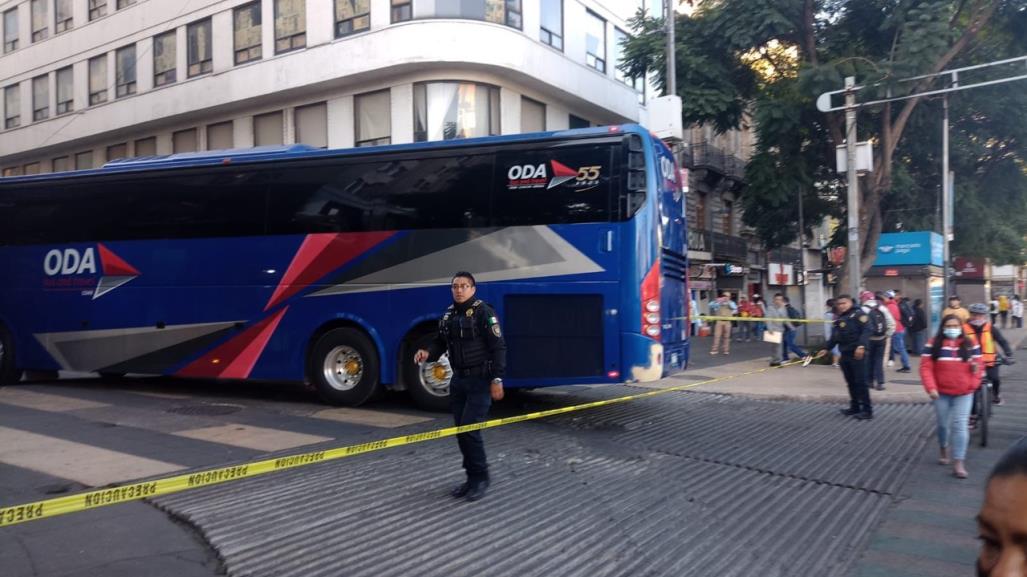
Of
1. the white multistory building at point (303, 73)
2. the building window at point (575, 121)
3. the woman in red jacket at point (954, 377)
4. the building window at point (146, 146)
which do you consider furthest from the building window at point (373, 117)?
the woman in red jacket at point (954, 377)

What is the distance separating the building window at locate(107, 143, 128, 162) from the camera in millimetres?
28769

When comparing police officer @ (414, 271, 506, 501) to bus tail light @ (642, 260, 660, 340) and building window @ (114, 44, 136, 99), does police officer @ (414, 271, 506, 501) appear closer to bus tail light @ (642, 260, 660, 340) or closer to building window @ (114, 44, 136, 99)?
bus tail light @ (642, 260, 660, 340)

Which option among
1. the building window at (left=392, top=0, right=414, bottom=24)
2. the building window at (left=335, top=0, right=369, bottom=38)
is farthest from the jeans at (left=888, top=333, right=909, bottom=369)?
the building window at (left=335, top=0, right=369, bottom=38)

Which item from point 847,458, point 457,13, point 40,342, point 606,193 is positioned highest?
point 457,13

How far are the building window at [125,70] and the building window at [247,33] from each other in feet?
19.3

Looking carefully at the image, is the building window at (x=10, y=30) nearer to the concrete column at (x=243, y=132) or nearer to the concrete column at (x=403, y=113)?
the concrete column at (x=243, y=132)

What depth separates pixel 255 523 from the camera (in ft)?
17.5

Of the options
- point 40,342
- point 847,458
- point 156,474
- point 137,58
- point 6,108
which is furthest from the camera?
point 6,108

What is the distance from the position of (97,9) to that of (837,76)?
89.2ft

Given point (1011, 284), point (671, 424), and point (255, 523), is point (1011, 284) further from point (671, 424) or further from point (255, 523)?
point (255, 523)

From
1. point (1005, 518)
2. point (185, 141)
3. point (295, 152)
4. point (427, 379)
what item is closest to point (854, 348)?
point (427, 379)

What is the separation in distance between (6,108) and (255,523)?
35.8 metres

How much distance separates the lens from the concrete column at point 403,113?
70.9ft

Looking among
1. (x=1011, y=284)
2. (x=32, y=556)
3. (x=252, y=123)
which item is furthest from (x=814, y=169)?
(x=1011, y=284)
